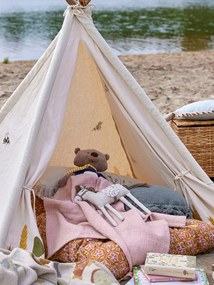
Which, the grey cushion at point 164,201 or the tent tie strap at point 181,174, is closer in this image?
the grey cushion at point 164,201

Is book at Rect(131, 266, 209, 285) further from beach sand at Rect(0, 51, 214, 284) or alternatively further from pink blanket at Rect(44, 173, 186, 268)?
beach sand at Rect(0, 51, 214, 284)

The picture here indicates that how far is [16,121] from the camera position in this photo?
13.0ft

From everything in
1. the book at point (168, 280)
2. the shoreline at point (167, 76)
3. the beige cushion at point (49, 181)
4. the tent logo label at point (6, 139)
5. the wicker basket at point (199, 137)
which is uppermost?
the shoreline at point (167, 76)

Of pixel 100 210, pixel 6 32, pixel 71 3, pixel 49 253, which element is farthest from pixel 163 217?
pixel 6 32

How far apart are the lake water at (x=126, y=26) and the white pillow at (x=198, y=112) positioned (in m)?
6.82

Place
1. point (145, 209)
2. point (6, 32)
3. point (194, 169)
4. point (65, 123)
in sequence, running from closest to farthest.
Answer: point (145, 209)
point (194, 169)
point (65, 123)
point (6, 32)

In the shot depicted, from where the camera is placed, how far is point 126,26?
16.3 m

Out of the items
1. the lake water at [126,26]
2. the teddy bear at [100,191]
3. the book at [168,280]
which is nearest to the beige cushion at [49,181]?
the teddy bear at [100,191]

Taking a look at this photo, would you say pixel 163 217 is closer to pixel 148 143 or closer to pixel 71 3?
pixel 148 143

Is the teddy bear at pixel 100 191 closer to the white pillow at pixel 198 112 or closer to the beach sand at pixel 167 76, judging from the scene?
the white pillow at pixel 198 112

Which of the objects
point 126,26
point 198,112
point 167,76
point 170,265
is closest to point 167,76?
point 167,76

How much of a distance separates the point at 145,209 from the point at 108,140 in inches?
32.7

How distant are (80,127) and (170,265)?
1.48 m

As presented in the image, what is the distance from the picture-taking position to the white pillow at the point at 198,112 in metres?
4.89
